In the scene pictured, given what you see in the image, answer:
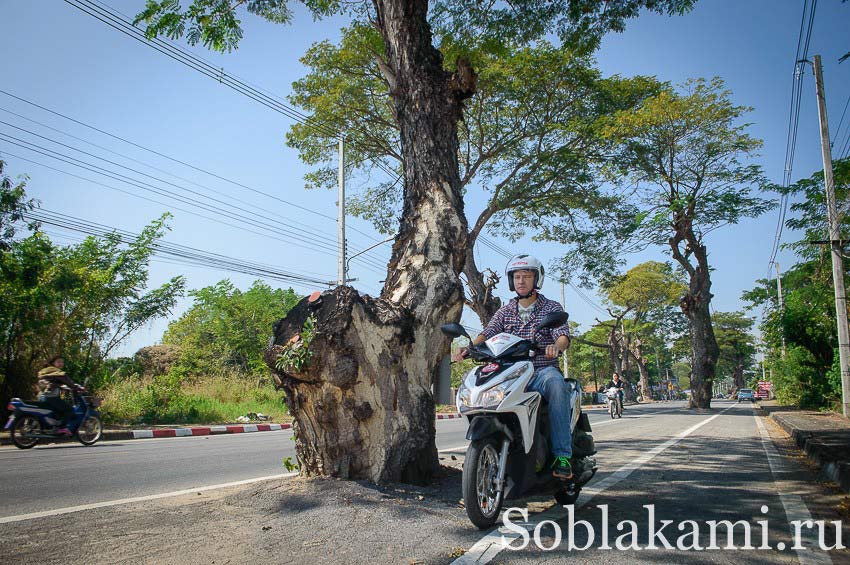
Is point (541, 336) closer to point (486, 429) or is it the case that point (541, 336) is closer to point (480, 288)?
point (486, 429)

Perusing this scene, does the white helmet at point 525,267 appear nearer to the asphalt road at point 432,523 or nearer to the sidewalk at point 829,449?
the asphalt road at point 432,523

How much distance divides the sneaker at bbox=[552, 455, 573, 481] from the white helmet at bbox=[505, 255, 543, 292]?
1320 mm

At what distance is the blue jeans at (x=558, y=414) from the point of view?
390cm

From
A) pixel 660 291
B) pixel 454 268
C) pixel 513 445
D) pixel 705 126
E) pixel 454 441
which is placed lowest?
pixel 454 441

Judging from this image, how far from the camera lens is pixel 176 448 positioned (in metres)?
10.0

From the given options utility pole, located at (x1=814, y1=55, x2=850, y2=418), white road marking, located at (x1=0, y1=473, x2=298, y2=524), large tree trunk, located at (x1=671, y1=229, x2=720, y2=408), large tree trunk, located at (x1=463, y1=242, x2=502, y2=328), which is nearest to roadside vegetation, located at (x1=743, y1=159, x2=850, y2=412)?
utility pole, located at (x1=814, y1=55, x2=850, y2=418)

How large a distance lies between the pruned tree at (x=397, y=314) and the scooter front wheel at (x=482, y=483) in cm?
124

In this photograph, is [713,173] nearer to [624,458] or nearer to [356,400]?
[624,458]

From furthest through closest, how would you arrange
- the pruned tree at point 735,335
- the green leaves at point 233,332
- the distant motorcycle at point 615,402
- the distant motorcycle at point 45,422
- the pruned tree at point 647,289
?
the pruned tree at point 735,335 → the pruned tree at point 647,289 → the green leaves at point 233,332 → the distant motorcycle at point 615,402 → the distant motorcycle at point 45,422

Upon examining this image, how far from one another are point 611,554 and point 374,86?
47.3ft

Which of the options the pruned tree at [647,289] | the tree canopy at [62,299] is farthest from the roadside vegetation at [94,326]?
the pruned tree at [647,289]

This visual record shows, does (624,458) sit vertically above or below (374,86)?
below

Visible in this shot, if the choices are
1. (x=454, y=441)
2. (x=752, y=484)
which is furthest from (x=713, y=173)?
(x=752, y=484)

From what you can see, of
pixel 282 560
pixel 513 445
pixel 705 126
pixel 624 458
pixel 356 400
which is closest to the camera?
pixel 282 560
